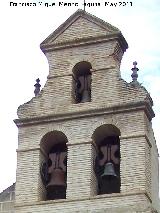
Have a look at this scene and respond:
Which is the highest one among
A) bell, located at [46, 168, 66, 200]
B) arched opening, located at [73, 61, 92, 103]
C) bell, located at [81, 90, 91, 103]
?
arched opening, located at [73, 61, 92, 103]

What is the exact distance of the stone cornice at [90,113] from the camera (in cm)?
2116

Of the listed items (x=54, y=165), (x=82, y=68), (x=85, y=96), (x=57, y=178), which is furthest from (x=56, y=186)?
(x=82, y=68)

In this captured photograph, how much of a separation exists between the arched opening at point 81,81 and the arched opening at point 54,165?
3.27ft

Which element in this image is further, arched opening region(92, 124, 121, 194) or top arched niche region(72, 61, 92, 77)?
top arched niche region(72, 61, 92, 77)

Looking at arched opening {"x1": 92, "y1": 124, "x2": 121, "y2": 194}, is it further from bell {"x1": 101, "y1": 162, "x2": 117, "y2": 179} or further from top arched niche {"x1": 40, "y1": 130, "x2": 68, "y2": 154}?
top arched niche {"x1": 40, "y1": 130, "x2": 68, "y2": 154}

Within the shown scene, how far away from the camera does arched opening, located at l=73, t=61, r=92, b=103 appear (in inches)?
875

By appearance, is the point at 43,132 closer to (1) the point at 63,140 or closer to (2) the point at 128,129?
(1) the point at 63,140

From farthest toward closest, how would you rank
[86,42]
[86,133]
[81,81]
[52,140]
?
[81,81] < [86,42] < [52,140] < [86,133]

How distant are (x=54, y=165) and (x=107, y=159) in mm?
1210

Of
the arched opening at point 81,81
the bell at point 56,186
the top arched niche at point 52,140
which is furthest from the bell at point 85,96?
the bell at point 56,186

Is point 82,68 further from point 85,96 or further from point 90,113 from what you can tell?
point 90,113

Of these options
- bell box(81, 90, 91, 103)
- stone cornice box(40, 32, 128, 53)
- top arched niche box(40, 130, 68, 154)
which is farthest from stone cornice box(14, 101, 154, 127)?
stone cornice box(40, 32, 128, 53)

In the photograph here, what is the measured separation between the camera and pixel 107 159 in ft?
69.6

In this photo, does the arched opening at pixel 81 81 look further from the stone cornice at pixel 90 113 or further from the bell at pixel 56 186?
the bell at pixel 56 186
